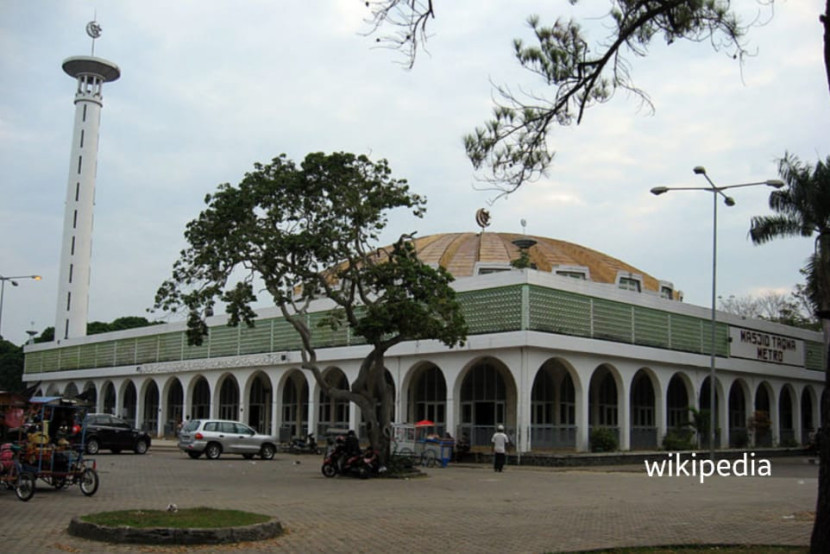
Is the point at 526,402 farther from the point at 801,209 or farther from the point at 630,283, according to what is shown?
the point at 630,283

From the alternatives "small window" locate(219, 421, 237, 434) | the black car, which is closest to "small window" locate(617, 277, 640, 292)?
"small window" locate(219, 421, 237, 434)

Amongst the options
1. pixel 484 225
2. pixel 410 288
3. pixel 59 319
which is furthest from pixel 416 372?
pixel 59 319

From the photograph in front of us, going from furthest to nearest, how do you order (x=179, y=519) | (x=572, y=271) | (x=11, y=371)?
(x=11, y=371), (x=572, y=271), (x=179, y=519)

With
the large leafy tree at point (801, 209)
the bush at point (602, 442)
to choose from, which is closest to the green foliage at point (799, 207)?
the large leafy tree at point (801, 209)

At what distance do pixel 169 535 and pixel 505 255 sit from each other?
37.4 m

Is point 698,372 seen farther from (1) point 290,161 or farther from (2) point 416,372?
(1) point 290,161

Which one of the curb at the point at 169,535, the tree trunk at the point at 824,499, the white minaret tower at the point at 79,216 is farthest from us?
the white minaret tower at the point at 79,216

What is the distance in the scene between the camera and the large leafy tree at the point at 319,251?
76.5ft

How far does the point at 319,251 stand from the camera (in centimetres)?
2295

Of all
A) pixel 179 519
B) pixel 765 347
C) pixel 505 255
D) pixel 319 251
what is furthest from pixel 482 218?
pixel 179 519

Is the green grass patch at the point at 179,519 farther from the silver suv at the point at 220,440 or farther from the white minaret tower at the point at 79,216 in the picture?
the white minaret tower at the point at 79,216

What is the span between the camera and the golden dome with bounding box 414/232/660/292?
45.6 m

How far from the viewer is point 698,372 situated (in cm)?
3934

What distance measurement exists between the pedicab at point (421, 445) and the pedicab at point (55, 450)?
13168 mm
